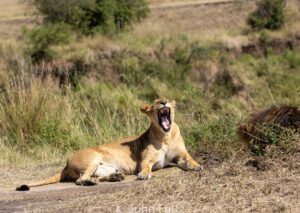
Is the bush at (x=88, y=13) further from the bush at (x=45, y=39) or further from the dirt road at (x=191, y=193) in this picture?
the dirt road at (x=191, y=193)

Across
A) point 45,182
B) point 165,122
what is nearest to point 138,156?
point 165,122

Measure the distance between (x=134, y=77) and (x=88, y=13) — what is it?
11386mm

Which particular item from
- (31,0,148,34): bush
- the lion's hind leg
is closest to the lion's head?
the lion's hind leg

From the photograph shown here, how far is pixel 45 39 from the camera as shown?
1411 inches

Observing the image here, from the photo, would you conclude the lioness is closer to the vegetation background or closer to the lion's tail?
the lion's tail

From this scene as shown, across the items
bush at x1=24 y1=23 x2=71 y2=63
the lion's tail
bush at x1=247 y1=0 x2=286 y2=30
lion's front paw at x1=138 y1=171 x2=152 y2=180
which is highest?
lion's front paw at x1=138 y1=171 x2=152 y2=180

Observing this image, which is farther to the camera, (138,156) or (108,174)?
(138,156)

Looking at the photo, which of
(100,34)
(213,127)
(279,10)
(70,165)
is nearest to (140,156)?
(70,165)

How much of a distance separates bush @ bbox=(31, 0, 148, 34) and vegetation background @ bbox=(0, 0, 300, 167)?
0.44ft

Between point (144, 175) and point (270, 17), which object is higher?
point (144, 175)

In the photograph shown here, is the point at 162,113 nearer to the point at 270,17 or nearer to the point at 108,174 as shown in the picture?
the point at 108,174

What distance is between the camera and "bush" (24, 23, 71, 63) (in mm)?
34750

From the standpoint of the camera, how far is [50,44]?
119 feet

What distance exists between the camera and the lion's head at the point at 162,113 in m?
10.2
